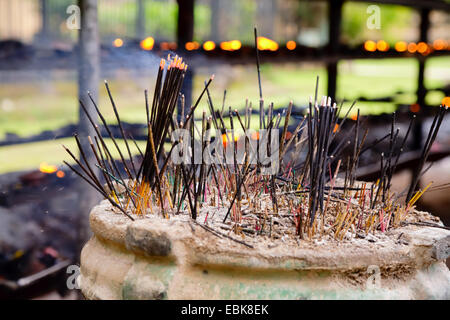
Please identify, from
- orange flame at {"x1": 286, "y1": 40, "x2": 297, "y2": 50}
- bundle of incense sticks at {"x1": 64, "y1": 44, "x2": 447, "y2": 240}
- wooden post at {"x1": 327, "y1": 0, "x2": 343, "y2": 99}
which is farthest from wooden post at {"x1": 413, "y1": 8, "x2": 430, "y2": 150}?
bundle of incense sticks at {"x1": 64, "y1": 44, "x2": 447, "y2": 240}

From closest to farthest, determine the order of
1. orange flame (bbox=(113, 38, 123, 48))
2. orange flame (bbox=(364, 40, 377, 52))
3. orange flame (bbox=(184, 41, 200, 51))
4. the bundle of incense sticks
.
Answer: the bundle of incense sticks < orange flame (bbox=(184, 41, 200, 51)) < orange flame (bbox=(113, 38, 123, 48)) < orange flame (bbox=(364, 40, 377, 52))

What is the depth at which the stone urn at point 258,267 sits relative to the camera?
115cm

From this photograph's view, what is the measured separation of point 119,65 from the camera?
290 centimetres

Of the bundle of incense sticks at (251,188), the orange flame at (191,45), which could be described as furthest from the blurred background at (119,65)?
the bundle of incense sticks at (251,188)

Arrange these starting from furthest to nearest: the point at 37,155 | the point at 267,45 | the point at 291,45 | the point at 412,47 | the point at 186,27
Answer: the point at 412,47
the point at 37,155
the point at 291,45
the point at 267,45
the point at 186,27

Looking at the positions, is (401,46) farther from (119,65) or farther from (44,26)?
(44,26)

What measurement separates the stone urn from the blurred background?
36 cm

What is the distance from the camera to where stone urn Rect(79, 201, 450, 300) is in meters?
1.15

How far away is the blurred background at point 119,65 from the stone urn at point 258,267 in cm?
36

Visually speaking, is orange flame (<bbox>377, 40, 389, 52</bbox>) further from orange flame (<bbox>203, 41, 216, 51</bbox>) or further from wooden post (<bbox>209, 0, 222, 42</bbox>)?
orange flame (<bbox>203, 41, 216, 51</bbox>)

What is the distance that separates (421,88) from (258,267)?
407 centimetres

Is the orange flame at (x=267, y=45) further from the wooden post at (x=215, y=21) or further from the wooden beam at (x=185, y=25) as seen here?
the wooden beam at (x=185, y=25)

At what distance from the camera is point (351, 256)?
1.16 metres

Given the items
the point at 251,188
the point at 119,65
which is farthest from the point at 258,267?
the point at 119,65
